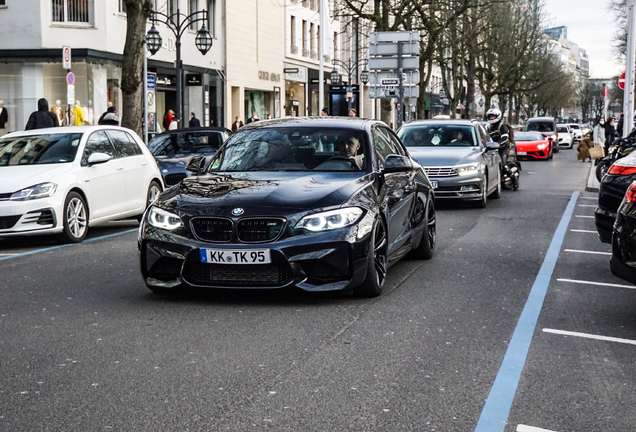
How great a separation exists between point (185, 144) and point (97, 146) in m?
4.81

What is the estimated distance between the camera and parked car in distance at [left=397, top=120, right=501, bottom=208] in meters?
16.7

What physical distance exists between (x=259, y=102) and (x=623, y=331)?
151ft

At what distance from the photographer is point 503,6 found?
61.8 metres

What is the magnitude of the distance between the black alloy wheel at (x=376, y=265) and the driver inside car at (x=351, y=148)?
0.80 m

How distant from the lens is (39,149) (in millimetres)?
12781

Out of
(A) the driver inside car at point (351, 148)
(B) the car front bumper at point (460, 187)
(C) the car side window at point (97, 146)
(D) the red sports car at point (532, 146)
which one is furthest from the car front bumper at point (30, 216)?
(D) the red sports car at point (532, 146)

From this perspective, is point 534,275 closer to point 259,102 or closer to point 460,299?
point 460,299

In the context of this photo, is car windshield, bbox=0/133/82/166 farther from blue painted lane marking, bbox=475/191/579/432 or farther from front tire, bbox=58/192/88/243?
blue painted lane marking, bbox=475/191/579/432

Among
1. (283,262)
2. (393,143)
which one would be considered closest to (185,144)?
(393,143)

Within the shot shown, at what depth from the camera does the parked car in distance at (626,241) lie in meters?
6.57

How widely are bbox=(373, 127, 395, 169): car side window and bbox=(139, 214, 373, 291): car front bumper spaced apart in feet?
4.63

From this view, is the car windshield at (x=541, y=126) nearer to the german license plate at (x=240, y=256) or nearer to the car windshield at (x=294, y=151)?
the car windshield at (x=294, y=151)

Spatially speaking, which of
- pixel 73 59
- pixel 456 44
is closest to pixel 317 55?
pixel 456 44

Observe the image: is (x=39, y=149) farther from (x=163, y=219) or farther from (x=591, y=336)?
(x=591, y=336)
